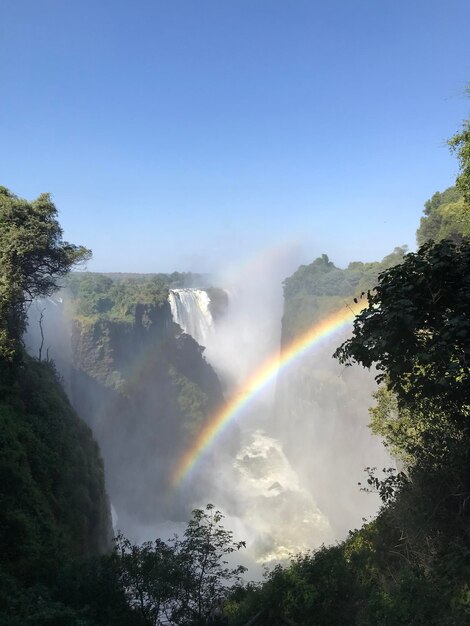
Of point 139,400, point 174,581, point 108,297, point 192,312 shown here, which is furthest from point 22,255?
point 192,312

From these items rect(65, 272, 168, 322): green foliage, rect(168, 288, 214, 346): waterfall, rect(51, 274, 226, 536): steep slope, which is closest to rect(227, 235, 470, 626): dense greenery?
rect(51, 274, 226, 536): steep slope

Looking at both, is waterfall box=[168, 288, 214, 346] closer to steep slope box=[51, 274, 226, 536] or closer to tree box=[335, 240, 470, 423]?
steep slope box=[51, 274, 226, 536]

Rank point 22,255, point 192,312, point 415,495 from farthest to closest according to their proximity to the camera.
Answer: point 192,312 < point 22,255 < point 415,495

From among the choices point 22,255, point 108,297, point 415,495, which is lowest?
point 415,495

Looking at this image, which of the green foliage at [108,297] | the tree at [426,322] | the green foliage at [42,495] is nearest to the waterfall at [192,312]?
the green foliage at [108,297]

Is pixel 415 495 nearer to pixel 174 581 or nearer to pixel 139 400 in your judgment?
pixel 174 581

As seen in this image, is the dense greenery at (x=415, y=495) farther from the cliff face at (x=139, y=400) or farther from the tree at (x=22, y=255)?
the cliff face at (x=139, y=400)
